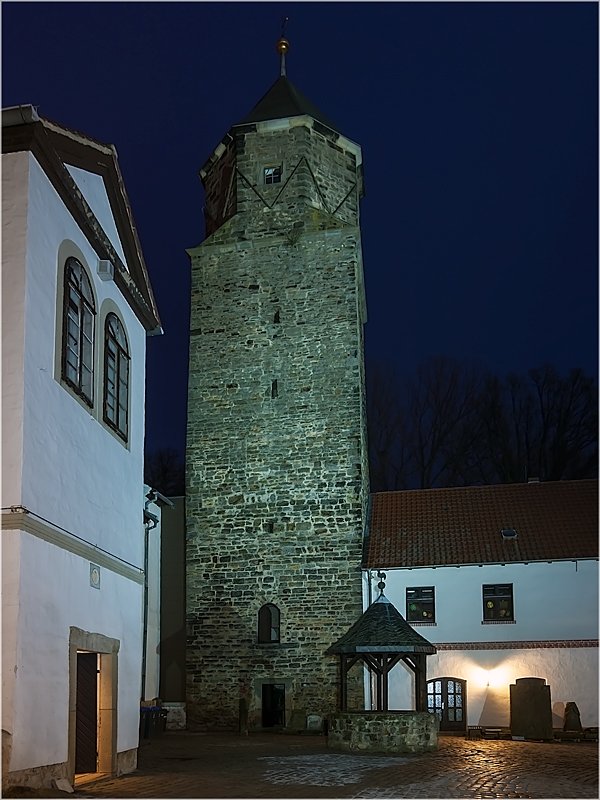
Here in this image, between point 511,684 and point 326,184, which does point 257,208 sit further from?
point 511,684

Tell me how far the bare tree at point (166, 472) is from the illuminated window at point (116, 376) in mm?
26995

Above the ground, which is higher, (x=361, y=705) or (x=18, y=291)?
(x=18, y=291)

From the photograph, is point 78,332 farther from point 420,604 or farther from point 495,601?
point 495,601

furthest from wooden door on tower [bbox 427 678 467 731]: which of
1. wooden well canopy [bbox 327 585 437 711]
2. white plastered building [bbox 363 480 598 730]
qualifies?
wooden well canopy [bbox 327 585 437 711]

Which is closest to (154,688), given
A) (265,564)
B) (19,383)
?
(265,564)

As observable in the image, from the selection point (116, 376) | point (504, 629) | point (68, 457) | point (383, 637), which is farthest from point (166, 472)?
point (68, 457)

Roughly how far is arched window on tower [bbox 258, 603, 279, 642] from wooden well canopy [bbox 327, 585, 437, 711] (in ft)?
17.4

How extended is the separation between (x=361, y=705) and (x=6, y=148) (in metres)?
16.1

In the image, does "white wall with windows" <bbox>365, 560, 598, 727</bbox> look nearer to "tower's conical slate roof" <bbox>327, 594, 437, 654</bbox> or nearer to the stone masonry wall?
the stone masonry wall

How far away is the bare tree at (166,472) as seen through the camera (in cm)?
4047

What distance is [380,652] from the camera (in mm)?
16641

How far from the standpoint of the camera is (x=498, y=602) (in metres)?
22.0

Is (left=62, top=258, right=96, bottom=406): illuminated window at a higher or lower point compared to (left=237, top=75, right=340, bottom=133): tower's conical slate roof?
lower

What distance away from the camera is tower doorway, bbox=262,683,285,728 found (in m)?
22.1
